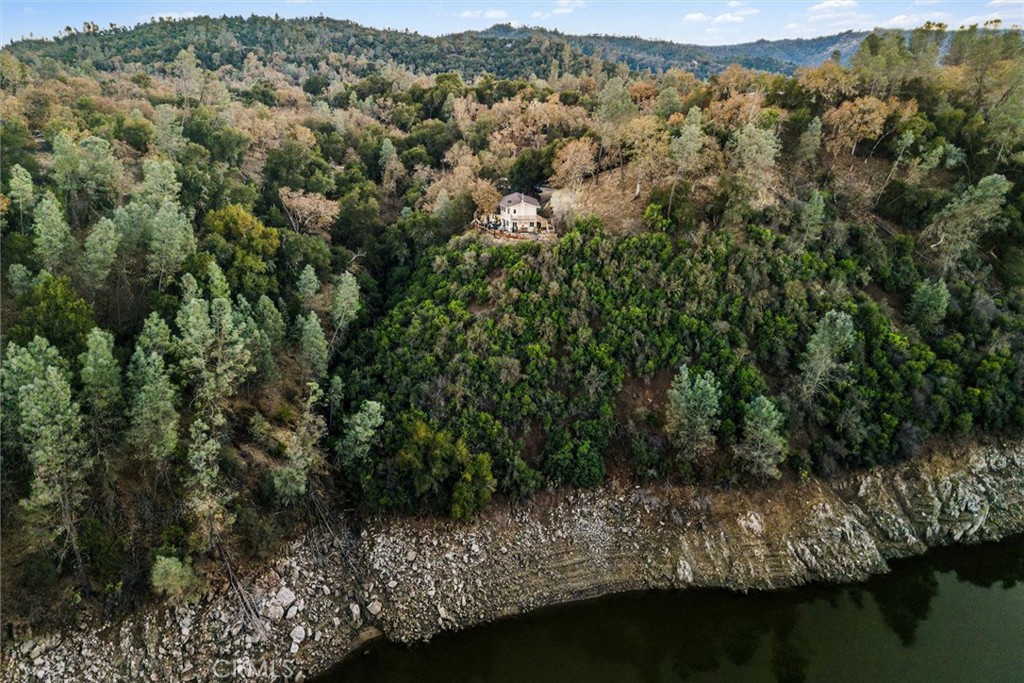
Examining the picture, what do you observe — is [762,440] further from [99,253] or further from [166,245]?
[99,253]

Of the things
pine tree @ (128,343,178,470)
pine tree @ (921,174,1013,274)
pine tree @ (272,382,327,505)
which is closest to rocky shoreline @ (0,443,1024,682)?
pine tree @ (272,382,327,505)

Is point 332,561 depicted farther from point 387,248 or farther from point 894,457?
point 894,457

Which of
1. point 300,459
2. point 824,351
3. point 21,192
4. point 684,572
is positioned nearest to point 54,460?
point 300,459

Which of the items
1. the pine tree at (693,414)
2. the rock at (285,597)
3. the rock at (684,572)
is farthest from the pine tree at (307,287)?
the rock at (684,572)

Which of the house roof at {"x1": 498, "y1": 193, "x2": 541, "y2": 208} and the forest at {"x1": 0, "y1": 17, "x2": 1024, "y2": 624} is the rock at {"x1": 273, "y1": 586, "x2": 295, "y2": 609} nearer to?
the forest at {"x1": 0, "y1": 17, "x2": 1024, "y2": 624}

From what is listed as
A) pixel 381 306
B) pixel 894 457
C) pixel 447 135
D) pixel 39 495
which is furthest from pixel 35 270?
pixel 894 457

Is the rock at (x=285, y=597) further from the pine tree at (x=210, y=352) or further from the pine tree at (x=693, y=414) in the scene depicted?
the pine tree at (x=693, y=414)

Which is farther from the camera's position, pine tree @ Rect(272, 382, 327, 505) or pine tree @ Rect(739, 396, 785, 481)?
pine tree @ Rect(739, 396, 785, 481)

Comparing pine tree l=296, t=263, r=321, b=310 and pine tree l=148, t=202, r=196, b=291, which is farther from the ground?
pine tree l=148, t=202, r=196, b=291
